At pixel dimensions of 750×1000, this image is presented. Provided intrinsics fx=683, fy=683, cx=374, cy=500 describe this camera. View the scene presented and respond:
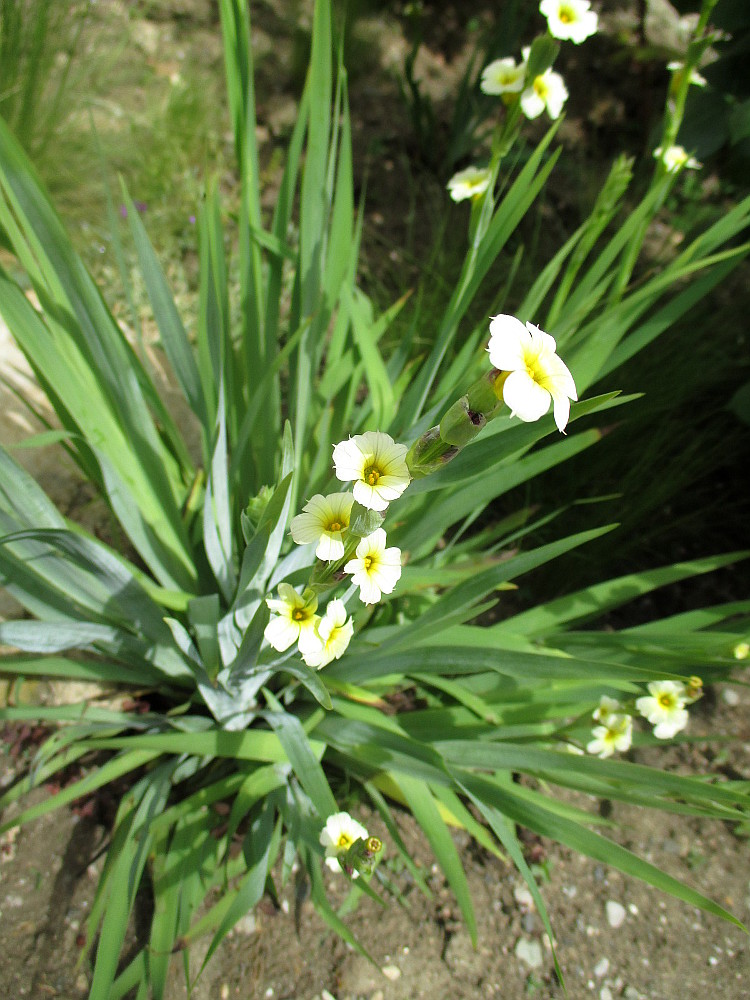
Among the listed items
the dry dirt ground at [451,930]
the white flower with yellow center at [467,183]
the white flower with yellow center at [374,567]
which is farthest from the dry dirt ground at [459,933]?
the white flower with yellow center at [467,183]

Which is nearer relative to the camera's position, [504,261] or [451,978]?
[451,978]

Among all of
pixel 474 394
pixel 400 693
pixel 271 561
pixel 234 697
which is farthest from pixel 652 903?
pixel 474 394

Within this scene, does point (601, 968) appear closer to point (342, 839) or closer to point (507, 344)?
point (342, 839)

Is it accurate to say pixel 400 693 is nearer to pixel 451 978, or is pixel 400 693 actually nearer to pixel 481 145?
pixel 451 978

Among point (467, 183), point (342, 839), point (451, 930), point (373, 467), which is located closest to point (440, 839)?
point (342, 839)

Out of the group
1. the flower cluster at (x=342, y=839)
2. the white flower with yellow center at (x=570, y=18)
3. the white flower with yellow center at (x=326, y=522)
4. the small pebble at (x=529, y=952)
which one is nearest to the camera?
the white flower with yellow center at (x=326, y=522)

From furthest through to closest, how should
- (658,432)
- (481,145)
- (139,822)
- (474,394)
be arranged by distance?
1. (481,145)
2. (658,432)
3. (139,822)
4. (474,394)

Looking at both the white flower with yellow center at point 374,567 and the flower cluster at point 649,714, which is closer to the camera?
the white flower with yellow center at point 374,567

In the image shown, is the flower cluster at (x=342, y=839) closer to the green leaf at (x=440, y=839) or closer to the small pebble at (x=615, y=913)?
the green leaf at (x=440, y=839)
